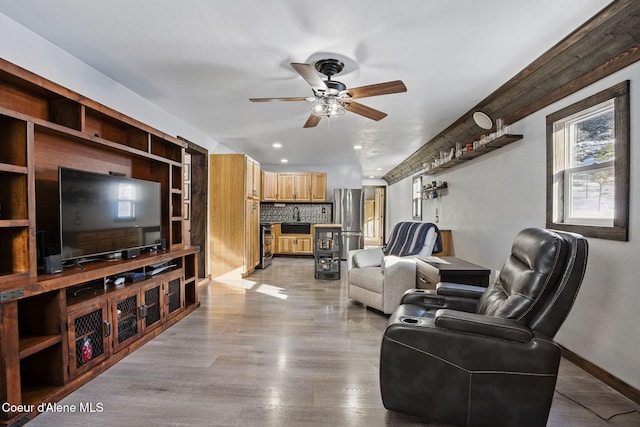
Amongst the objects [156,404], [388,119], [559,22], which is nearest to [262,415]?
[156,404]

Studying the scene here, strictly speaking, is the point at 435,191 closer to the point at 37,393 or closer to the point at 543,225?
the point at 543,225

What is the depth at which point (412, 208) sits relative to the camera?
7684mm

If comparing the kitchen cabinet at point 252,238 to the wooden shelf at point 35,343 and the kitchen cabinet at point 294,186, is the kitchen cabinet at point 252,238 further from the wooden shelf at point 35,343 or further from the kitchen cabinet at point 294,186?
the wooden shelf at point 35,343

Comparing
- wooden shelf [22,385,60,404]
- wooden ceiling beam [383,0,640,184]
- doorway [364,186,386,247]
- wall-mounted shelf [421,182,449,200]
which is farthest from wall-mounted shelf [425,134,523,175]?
doorway [364,186,386,247]

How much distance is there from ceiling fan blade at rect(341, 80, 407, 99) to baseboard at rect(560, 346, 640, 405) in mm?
2419

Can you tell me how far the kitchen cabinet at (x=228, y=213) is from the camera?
17.8 ft

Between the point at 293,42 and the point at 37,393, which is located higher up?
the point at 293,42

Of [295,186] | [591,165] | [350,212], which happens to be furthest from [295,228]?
[591,165]

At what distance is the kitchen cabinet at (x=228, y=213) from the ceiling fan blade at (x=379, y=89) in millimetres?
3252

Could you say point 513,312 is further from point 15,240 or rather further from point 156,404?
point 15,240

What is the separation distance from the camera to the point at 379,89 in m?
2.51

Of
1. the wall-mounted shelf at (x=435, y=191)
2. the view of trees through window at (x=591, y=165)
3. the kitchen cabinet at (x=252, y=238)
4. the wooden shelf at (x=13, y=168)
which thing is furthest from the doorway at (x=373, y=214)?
the wooden shelf at (x=13, y=168)

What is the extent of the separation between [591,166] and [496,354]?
1782 millimetres

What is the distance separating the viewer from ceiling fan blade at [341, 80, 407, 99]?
240 cm
